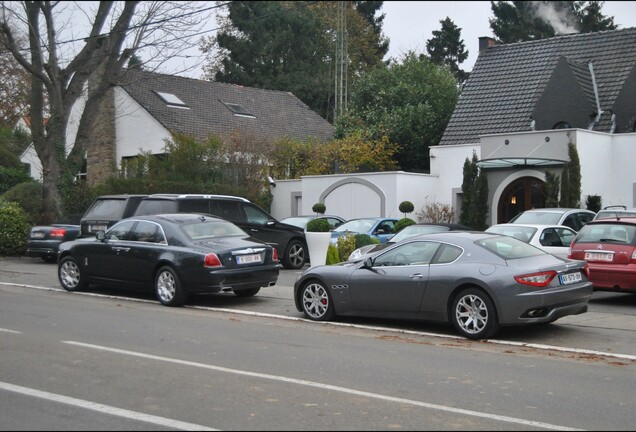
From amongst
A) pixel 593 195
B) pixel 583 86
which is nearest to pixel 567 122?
pixel 583 86

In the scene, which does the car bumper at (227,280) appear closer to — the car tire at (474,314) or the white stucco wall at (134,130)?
the car tire at (474,314)

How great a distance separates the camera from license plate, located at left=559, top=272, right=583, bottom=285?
10870 millimetres

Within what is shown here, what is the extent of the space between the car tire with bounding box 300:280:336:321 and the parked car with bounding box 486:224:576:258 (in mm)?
5502

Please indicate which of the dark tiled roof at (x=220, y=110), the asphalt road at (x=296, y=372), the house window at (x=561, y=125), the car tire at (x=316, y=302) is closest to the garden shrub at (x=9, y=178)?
the dark tiled roof at (x=220, y=110)

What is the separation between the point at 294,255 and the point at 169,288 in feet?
23.8

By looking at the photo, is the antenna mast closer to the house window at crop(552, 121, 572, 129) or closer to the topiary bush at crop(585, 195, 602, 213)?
the house window at crop(552, 121, 572, 129)

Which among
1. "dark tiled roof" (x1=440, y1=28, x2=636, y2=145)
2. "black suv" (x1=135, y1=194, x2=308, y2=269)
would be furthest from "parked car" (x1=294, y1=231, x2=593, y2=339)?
"dark tiled roof" (x1=440, y1=28, x2=636, y2=145)

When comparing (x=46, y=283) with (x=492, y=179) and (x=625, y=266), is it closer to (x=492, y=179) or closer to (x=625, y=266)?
(x=625, y=266)

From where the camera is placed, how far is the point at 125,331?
37.0ft

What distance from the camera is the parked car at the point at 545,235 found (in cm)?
1672

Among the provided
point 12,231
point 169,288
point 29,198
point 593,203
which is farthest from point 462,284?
point 29,198

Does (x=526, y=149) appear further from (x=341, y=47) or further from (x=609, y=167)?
(x=341, y=47)

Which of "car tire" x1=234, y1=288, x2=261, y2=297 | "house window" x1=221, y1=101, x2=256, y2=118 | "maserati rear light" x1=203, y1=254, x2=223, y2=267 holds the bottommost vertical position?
"car tire" x1=234, y1=288, x2=261, y2=297

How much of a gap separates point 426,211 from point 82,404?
23537 mm
